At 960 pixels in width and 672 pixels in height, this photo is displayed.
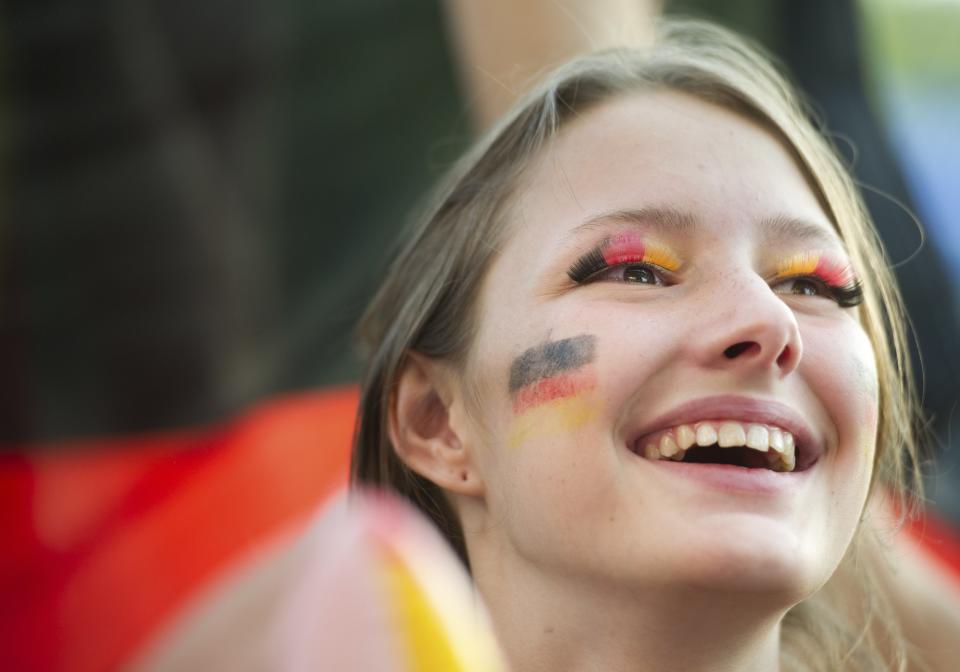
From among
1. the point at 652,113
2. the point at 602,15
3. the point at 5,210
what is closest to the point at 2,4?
the point at 5,210

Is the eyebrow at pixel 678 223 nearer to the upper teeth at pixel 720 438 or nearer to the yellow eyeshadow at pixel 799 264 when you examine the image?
the yellow eyeshadow at pixel 799 264

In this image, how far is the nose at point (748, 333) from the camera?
1.04m

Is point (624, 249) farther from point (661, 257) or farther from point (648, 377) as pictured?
point (648, 377)

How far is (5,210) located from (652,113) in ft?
5.08

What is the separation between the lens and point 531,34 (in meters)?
1.77

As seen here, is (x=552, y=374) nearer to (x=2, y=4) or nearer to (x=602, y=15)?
(x=602, y=15)

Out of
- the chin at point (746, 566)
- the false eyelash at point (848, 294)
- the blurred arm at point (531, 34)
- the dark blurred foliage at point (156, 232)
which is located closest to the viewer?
the chin at point (746, 566)

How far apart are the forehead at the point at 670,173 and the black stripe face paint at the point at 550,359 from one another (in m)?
0.13

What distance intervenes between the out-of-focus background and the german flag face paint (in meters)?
0.84

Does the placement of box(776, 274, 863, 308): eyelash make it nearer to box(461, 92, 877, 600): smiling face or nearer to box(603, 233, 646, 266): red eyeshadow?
box(461, 92, 877, 600): smiling face

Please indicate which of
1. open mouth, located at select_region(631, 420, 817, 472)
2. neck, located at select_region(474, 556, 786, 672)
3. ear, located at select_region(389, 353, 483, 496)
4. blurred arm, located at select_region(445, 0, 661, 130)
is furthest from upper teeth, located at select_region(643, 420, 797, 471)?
blurred arm, located at select_region(445, 0, 661, 130)

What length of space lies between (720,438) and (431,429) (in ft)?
1.21

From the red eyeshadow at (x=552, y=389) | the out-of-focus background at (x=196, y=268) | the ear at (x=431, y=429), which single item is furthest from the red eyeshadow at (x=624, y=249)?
the out-of-focus background at (x=196, y=268)

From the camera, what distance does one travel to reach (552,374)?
1107 mm
